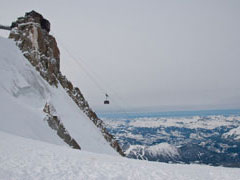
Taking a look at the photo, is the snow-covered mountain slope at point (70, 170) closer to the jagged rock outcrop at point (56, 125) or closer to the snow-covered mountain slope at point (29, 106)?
the snow-covered mountain slope at point (29, 106)

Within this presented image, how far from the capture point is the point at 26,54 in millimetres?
26688

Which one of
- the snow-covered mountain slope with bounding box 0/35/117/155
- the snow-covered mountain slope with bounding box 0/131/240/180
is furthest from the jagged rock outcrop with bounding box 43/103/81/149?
the snow-covered mountain slope with bounding box 0/131/240/180

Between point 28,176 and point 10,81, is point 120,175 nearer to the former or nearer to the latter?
point 28,176

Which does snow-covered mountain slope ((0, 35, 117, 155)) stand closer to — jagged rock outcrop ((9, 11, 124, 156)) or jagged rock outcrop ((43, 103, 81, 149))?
jagged rock outcrop ((43, 103, 81, 149))

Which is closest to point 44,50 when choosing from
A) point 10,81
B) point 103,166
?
point 10,81

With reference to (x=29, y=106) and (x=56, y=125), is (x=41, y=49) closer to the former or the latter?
(x=29, y=106)

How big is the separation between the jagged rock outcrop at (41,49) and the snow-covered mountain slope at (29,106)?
5.97 ft

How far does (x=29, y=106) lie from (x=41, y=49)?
14.6 metres

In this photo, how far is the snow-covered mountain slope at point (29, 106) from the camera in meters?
14.1

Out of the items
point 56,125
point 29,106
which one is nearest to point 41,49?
point 29,106

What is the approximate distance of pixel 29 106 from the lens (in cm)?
1836

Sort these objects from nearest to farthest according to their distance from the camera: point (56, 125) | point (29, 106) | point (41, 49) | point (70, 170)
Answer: point (70, 170) → point (29, 106) → point (56, 125) → point (41, 49)

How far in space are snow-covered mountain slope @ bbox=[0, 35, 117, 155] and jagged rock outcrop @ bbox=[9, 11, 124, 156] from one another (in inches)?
71.6

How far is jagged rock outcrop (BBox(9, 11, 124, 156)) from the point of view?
89.8 ft
